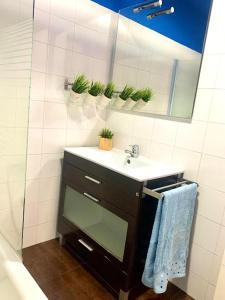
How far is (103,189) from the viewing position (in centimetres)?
161

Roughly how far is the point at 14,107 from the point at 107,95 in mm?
901

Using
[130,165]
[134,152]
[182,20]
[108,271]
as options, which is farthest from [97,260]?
[182,20]

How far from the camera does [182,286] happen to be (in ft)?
5.65

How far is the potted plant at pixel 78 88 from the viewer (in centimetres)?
182

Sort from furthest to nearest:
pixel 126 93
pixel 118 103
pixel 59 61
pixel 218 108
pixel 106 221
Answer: pixel 118 103
pixel 126 93
pixel 59 61
pixel 106 221
pixel 218 108

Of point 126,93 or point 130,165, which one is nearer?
point 130,165

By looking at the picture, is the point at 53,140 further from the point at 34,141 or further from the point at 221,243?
the point at 221,243

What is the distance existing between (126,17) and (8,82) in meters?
1.26

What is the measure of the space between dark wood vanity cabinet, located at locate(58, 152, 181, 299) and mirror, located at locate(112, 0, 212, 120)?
2.01 feet

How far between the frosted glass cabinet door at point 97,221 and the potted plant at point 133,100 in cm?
85

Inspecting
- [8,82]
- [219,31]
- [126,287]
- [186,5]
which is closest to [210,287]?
[126,287]

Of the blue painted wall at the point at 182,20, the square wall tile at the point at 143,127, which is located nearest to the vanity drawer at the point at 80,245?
the square wall tile at the point at 143,127

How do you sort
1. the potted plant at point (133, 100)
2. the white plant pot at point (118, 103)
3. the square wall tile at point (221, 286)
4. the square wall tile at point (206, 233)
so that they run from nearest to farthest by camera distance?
the square wall tile at point (221, 286) < the square wall tile at point (206, 233) < the potted plant at point (133, 100) < the white plant pot at point (118, 103)

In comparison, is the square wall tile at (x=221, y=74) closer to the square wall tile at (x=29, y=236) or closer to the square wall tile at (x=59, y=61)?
the square wall tile at (x=59, y=61)
